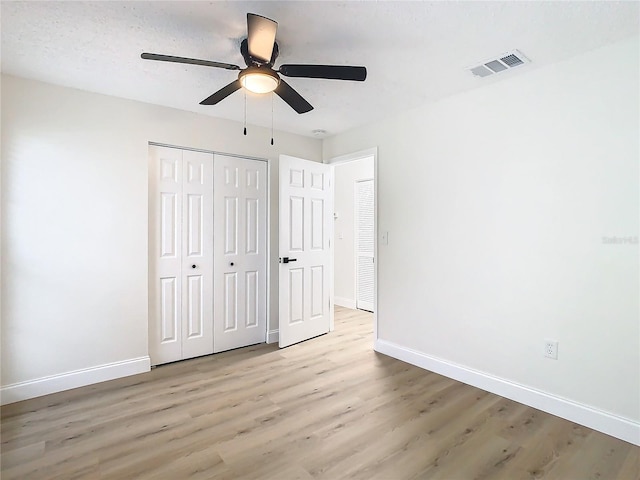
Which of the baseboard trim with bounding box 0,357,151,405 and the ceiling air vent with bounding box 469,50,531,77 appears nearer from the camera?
the ceiling air vent with bounding box 469,50,531,77

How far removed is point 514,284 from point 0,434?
362 centimetres

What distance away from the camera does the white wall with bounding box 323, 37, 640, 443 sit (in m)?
2.16

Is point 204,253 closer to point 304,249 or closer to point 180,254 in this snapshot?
point 180,254

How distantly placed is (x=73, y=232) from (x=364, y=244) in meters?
4.02

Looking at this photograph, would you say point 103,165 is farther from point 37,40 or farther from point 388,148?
point 388,148

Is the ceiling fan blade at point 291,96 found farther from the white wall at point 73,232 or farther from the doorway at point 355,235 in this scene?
the doorway at point 355,235

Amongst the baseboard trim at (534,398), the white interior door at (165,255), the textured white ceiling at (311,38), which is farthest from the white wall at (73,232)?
the baseboard trim at (534,398)

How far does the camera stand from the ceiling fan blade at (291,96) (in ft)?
6.92

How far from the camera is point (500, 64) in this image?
2414 millimetres

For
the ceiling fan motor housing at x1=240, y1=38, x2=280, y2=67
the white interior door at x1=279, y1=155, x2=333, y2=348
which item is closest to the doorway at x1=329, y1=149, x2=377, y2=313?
the white interior door at x1=279, y1=155, x2=333, y2=348

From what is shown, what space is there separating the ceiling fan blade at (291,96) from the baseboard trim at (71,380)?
2.58 metres

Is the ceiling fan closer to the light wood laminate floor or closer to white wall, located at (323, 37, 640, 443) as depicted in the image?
white wall, located at (323, 37, 640, 443)

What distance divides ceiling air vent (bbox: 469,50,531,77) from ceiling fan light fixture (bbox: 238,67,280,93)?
4.77 feet

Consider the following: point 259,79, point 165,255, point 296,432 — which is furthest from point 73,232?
point 296,432
